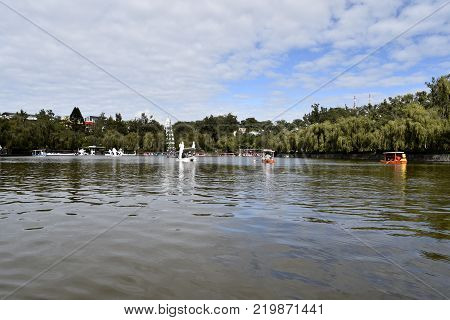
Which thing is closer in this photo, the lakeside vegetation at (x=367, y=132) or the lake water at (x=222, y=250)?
the lake water at (x=222, y=250)

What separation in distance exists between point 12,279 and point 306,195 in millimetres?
15873

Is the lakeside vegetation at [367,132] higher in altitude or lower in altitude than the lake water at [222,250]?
higher

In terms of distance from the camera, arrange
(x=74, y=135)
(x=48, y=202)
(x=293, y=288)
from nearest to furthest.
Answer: (x=293, y=288)
(x=48, y=202)
(x=74, y=135)

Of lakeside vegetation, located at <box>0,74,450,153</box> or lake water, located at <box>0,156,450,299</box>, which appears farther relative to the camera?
lakeside vegetation, located at <box>0,74,450,153</box>

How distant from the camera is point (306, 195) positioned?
2098 centimetres

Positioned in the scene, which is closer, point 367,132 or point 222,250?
point 222,250

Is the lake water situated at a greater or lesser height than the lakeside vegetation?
lesser

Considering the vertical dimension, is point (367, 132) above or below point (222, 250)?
above
